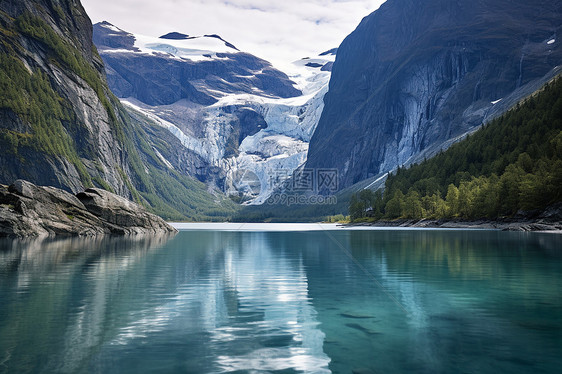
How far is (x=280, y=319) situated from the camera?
1973cm

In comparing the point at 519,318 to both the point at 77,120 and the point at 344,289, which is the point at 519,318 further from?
the point at 77,120

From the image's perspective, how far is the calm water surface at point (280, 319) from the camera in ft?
44.8

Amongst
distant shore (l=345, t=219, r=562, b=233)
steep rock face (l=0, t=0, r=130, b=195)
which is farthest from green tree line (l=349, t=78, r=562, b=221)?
steep rock face (l=0, t=0, r=130, b=195)

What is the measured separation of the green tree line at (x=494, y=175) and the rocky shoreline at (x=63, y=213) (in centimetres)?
8479

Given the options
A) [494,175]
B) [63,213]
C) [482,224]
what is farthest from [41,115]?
[494,175]

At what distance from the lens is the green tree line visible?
10325 cm

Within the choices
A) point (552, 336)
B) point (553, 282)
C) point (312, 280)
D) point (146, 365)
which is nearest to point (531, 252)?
point (553, 282)

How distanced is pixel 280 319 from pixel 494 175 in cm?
12278

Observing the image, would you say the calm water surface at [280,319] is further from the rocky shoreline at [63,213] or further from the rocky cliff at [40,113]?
the rocky cliff at [40,113]

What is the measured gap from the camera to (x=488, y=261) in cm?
4091

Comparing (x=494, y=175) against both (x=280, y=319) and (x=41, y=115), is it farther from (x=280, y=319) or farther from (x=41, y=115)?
(x=41, y=115)

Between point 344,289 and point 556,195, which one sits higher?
point 556,195

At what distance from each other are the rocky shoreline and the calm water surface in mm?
42180

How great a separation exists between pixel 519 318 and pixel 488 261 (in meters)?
23.3
